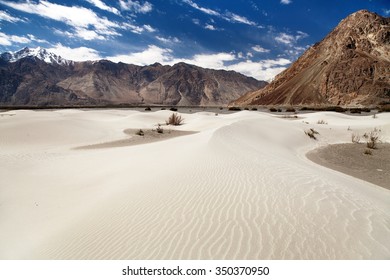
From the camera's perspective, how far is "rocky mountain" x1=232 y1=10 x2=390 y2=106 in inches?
2479

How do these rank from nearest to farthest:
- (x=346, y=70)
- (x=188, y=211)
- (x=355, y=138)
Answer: (x=188, y=211), (x=355, y=138), (x=346, y=70)

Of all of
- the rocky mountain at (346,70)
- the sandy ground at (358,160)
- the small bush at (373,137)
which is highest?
the rocky mountain at (346,70)

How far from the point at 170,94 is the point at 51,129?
183631 mm

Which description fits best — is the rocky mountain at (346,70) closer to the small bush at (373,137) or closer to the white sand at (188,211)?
the small bush at (373,137)

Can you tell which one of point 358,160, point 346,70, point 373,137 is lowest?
point 358,160

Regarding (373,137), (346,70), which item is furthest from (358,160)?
(346,70)

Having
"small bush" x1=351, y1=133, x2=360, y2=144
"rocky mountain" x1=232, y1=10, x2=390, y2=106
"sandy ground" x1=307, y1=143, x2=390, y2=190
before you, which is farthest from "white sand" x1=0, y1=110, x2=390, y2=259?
"rocky mountain" x1=232, y1=10, x2=390, y2=106

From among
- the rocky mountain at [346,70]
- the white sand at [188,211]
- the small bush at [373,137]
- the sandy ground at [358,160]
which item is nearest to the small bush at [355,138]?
the small bush at [373,137]

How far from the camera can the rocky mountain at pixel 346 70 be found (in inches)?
2479

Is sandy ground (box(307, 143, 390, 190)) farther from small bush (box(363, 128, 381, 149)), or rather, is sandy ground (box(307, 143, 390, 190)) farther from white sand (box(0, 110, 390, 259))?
white sand (box(0, 110, 390, 259))

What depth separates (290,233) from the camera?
372cm

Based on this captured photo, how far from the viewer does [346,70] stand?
221 ft

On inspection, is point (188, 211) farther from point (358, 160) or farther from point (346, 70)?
point (346, 70)

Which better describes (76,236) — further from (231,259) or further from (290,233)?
(290,233)
